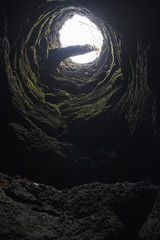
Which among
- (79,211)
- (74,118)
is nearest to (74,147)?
(74,118)

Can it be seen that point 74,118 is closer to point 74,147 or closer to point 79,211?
point 74,147

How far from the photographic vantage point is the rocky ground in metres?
2.50

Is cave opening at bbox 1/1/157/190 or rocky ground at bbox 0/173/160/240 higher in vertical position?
cave opening at bbox 1/1/157/190

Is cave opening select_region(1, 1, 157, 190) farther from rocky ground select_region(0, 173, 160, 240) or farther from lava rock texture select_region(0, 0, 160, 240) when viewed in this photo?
rocky ground select_region(0, 173, 160, 240)

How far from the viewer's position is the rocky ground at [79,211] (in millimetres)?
2502

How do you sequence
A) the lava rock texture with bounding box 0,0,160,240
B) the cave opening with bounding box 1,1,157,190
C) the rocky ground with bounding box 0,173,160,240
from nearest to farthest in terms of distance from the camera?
1. the rocky ground with bounding box 0,173,160,240
2. the lava rock texture with bounding box 0,0,160,240
3. the cave opening with bounding box 1,1,157,190

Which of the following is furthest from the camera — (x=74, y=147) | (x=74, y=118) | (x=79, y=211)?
(x=74, y=118)

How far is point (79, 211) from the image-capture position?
313 centimetres

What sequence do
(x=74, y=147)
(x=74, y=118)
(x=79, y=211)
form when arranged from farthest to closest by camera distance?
(x=74, y=118) → (x=74, y=147) → (x=79, y=211)

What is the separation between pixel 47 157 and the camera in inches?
177

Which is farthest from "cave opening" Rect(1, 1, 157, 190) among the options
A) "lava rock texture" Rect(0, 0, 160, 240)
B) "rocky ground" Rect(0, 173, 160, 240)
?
"rocky ground" Rect(0, 173, 160, 240)

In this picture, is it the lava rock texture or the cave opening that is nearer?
the lava rock texture

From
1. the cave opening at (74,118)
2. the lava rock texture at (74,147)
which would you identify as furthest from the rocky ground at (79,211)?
the cave opening at (74,118)

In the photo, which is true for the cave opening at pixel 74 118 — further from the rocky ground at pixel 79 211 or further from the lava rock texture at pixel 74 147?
the rocky ground at pixel 79 211
